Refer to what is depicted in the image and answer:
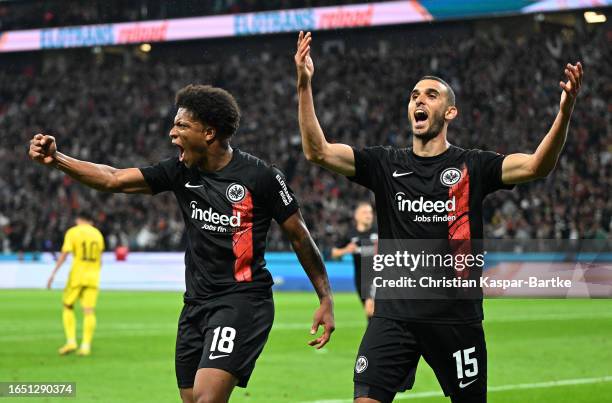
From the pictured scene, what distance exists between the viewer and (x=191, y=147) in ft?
19.6

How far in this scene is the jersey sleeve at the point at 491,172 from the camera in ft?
18.8

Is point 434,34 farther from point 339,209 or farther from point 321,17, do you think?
point 339,209

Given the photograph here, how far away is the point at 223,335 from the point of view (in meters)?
5.71

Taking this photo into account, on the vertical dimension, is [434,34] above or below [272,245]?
above

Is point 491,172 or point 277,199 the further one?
point 277,199

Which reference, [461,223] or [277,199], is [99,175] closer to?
[277,199]

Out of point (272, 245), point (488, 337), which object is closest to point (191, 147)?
point (488, 337)

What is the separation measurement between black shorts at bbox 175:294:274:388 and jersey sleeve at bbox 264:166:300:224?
49 centimetres

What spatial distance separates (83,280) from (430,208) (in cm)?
951

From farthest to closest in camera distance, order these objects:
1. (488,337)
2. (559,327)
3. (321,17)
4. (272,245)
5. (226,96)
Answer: (321,17) → (272,245) → (559,327) → (488,337) → (226,96)

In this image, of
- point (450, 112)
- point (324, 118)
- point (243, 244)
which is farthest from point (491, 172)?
point (324, 118)

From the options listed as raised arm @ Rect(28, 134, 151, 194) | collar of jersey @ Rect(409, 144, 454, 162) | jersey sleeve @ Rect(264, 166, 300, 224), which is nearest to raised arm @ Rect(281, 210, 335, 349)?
jersey sleeve @ Rect(264, 166, 300, 224)

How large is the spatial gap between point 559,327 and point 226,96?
508 inches

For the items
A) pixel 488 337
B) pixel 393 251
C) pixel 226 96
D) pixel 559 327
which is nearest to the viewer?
pixel 393 251
